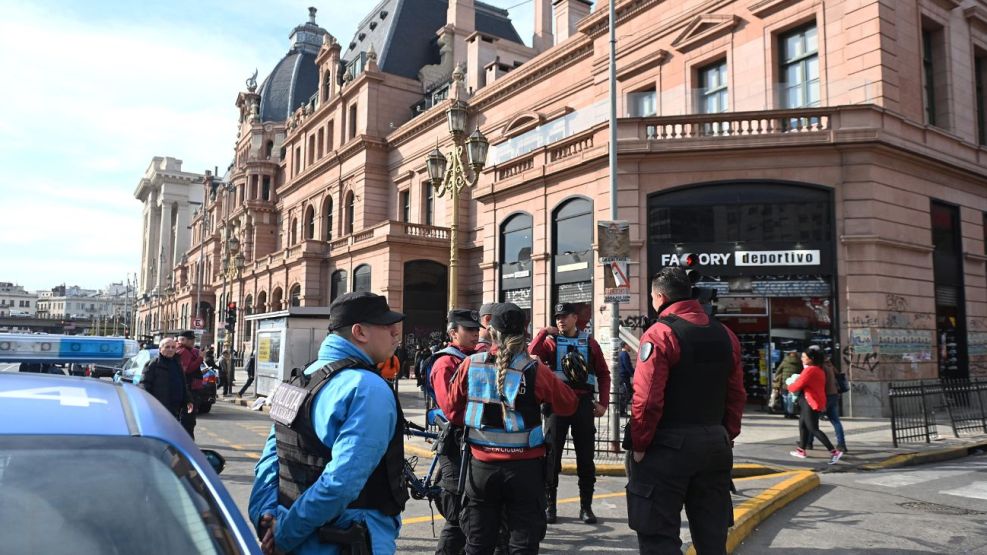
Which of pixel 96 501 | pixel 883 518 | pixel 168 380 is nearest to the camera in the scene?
pixel 96 501

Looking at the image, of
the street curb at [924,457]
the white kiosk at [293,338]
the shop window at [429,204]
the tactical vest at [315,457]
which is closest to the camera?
the tactical vest at [315,457]

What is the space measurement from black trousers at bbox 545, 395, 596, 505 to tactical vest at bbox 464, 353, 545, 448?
6.84 feet

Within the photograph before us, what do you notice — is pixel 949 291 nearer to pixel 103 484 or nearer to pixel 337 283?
pixel 103 484

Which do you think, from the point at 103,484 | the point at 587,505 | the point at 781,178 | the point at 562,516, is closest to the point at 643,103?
the point at 781,178

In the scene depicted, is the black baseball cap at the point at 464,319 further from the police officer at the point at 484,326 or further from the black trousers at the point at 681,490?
the black trousers at the point at 681,490

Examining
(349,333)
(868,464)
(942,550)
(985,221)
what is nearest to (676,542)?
(349,333)

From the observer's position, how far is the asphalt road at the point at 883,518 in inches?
224

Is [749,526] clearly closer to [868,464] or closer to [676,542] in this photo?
[676,542]

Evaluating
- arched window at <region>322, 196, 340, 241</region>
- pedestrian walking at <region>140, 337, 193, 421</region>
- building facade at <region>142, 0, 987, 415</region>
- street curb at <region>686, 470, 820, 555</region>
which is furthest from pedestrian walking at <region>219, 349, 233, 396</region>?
street curb at <region>686, 470, 820, 555</region>

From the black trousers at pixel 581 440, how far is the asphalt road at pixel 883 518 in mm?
1411

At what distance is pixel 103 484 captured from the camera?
1756 mm

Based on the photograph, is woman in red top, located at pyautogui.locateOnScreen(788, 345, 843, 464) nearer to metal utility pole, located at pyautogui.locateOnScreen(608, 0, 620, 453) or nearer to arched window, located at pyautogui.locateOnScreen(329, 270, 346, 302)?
metal utility pole, located at pyautogui.locateOnScreen(608, 0, 620, 453)

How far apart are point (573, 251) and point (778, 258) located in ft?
18.9

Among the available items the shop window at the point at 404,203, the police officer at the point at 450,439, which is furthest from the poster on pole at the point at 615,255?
the shop window at the point at 404,203
